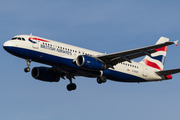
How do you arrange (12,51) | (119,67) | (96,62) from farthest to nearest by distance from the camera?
(119,67)
(96,62)
(12,51)

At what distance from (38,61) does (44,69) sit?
645cm

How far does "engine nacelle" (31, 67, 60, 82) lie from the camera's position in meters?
45.6

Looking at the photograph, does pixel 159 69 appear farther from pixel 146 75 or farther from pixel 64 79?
pixel 64 79

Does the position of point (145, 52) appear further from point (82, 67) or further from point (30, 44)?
point (30, 44)

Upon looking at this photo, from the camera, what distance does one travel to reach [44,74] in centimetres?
4569

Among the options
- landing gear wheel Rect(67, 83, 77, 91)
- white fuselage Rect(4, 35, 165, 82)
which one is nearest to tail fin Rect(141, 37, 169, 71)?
white fuselage Rect(4, 35, 165, 82)

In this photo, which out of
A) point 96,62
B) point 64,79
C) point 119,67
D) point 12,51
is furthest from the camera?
point 64,79

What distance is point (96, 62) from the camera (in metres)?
40.8

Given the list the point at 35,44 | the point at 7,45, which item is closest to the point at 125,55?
the point at 35,44

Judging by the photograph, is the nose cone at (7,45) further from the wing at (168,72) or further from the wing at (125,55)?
the wing at (168,72)

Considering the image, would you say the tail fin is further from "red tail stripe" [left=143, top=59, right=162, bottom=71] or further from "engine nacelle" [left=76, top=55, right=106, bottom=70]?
"engine nacelle" [left=76, top=55, right=106, bottom=70]

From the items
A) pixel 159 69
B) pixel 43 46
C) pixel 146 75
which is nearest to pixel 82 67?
pixel 43 46

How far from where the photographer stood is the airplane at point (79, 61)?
3844cm

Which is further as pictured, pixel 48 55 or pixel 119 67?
pixel 119 67
